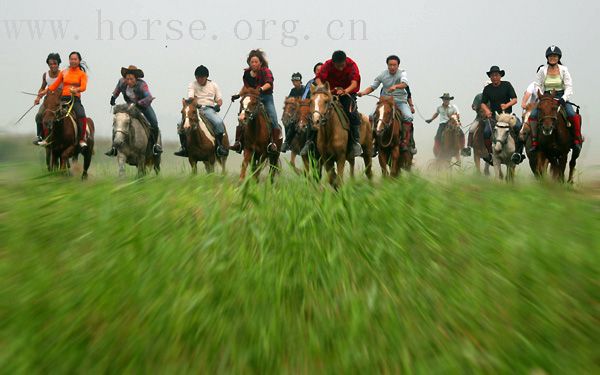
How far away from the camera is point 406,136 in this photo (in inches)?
572

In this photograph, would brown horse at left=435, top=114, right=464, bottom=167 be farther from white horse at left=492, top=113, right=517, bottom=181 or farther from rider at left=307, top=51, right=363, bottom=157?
rider at left=307, top=51, right=363, bottom=157

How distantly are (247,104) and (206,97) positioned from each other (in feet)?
7.75

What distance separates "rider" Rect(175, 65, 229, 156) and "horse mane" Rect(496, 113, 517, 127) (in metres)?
6.79

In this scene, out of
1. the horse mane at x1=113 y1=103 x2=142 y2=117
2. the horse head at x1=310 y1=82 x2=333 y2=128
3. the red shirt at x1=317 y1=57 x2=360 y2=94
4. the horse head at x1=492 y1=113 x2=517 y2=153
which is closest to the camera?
the horse head at x1=310 y1=82 x2=333 y2=128

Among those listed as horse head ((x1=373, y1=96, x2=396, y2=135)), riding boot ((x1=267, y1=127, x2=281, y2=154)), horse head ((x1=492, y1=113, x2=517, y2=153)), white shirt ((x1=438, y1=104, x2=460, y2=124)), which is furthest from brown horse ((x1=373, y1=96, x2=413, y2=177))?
white shirt ((x1=438, y1=104, x2=460, y2=124))

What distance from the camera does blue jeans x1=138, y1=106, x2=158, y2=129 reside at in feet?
48.4

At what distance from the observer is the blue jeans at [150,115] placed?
14738mm

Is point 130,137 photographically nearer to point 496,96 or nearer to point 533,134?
point 533,134

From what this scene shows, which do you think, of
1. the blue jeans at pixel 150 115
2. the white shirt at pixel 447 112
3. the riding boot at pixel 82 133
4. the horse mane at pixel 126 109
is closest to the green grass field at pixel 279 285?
the riding boot at pixel 82 133

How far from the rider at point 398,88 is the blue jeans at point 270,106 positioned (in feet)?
8.69

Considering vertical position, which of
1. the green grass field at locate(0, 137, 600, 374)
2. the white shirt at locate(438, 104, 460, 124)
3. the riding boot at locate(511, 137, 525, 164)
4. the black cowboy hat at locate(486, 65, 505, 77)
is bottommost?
the green grass field at locate(0, 137, 600, 374)

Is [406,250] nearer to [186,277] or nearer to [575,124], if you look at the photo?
[186,277]

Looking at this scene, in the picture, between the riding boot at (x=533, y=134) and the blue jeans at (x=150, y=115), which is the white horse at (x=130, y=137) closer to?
the blue jeans at (x=150, y=115)

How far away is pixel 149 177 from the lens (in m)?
6.34
